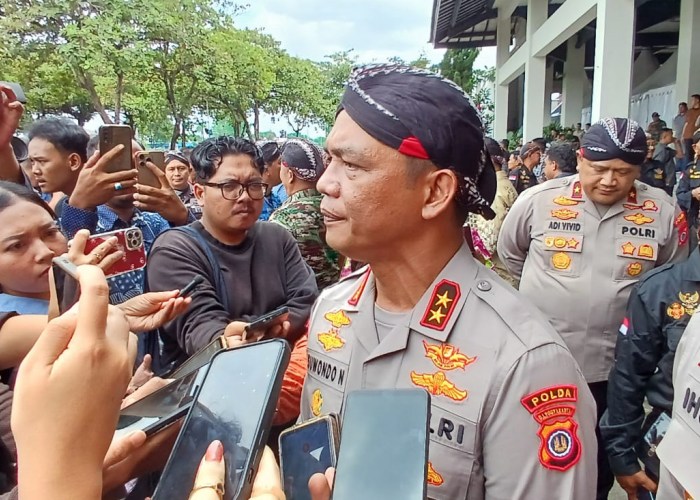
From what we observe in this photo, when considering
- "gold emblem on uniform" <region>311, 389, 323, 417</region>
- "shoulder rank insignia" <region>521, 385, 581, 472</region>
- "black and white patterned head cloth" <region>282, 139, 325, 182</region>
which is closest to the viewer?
"shoulder rank insignia" <region>521, 385, 581, 472</region>

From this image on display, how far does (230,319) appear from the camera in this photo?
2.23 metres

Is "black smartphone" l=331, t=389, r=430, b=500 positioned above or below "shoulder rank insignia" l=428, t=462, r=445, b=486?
above

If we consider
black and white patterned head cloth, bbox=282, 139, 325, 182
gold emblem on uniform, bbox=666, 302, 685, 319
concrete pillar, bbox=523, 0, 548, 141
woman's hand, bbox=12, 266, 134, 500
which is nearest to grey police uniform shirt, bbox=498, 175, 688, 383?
gold emblem on uniform, bbox=666, 302, 685, 319

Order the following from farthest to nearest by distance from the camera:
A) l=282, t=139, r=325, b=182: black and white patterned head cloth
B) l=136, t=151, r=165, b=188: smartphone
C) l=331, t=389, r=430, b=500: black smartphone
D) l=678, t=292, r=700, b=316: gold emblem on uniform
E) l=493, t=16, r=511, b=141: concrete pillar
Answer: l=493, t=16, r=511, b=141: concrete pillar < l=282, t=139, r=325, b=182: black and white patterned head cloth < l=136, t=151, r=165, b=188: smartphone < l=678, t=292, r=700, b=316: gold emblem on uniform < l=331, t=389, r=430, b=500: black smartphone

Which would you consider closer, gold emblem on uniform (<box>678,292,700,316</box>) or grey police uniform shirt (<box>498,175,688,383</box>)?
gold emblem on uniform (<box>678,292,700,316</box>)

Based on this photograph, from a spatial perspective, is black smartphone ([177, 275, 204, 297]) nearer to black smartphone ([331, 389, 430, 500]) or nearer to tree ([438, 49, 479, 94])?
black smartphone ([331, 389, 430, 500])

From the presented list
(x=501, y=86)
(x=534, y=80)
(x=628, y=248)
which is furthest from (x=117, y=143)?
(x=501, y=86)

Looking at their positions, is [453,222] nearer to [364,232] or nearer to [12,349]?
[364,232]

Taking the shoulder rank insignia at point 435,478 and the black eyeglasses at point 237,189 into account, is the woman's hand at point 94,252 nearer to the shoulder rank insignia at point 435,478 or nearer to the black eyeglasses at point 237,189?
the black eyeglasses at point 237,189

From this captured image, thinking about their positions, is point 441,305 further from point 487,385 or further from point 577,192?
point 577,192

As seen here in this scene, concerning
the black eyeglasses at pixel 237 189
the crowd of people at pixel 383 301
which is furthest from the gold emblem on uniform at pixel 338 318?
the black eyeglasses at pixel 237 189

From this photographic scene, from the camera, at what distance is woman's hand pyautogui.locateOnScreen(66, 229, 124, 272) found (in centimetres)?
155

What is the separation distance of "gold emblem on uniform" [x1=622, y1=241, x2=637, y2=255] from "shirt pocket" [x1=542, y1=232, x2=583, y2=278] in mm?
211

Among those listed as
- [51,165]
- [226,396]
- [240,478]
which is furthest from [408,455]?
[51,165]
